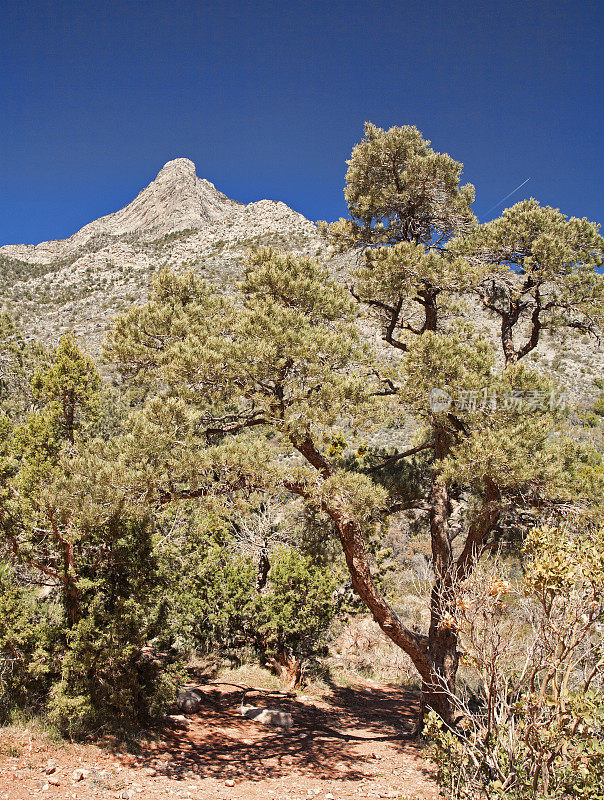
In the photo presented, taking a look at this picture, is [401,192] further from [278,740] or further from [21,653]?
[278,740]

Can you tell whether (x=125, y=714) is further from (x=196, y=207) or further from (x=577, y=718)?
(x=196, y=207)

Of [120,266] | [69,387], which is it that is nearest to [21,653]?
[69,387]

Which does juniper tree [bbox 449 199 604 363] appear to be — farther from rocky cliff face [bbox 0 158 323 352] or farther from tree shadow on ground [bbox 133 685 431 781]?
rocky cliff face [bbox 0 158 323 352]

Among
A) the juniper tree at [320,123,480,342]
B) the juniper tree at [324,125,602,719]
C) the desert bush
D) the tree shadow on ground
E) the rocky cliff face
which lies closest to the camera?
the desert bush

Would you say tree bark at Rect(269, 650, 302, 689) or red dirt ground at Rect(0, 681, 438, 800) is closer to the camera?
red dirt ground at Rect(0, 681, 438, 800)

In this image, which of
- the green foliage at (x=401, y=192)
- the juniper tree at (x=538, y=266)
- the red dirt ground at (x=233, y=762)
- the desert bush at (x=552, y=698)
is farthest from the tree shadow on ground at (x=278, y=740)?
the green foliage at (x=401, y=192)

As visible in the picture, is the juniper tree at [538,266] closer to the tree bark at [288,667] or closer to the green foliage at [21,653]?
the green foliage at [21,653]

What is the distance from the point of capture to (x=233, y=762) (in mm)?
6125

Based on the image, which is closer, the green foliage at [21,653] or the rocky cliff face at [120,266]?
the green foliage at [21,653]

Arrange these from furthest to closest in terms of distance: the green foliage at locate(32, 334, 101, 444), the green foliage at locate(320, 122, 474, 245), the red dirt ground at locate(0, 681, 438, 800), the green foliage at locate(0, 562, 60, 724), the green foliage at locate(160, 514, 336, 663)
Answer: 1. the green foliage at locate(32, 334, 101, 444)
2. the green foliage at locate(160, 514, 336, 663)
3. the green foliage at locate(320, 122, 474, 245)
4. the green foliage at locate(0, 562, 60, 724)
5. the red dirt ground at locate(0, 681, 438, 800)

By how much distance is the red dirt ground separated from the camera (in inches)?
188

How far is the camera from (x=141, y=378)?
6.21m

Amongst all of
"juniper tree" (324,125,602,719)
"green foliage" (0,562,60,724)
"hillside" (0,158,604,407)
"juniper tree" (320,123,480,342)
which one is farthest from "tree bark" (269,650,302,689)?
"hillside" (0,158,604,407)

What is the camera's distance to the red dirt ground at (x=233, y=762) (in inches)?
188
